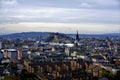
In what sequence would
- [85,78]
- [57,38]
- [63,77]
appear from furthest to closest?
[57,38], [63,77], [85,78]

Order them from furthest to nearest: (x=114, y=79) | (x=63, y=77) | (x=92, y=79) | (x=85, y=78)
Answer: (x=63, y=77), (x=85, y=78), (x=92, y=79), (x=114, y=79)

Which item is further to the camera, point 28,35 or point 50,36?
point 28,35

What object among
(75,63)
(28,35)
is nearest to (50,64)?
(75,63)

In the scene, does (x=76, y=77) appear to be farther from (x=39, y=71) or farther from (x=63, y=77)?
(x=39, y=71)

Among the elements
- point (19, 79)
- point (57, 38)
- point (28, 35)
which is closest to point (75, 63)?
point (19, 79)

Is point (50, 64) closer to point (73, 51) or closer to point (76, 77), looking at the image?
point (76, 77)

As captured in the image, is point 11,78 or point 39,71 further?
point 39,71

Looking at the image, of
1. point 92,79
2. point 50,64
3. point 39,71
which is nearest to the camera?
point 92,79

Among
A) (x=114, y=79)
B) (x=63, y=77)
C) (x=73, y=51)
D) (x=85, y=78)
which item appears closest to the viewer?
(x=114, y=79)
